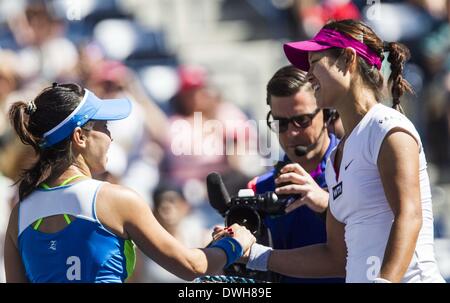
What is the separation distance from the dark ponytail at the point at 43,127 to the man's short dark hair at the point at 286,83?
1.20m

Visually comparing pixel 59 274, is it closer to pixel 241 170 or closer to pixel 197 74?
pixel 241 170

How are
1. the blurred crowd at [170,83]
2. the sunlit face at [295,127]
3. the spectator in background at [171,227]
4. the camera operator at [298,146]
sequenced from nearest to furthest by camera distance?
the camera operator at [298,146] < the sunlit face at [295,127] < the spectator in background at [171,227] < the blurred crowd at [170,83]

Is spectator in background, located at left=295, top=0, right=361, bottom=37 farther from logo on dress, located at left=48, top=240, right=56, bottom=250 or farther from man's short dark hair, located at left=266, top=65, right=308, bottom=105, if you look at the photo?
logo on dress, located at left=48, top=240, right=56, bottom=250

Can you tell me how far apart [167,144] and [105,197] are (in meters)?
4.40

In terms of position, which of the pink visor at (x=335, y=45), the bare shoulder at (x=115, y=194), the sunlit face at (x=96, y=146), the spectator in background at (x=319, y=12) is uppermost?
the spectator in background at (x=319, y=12)

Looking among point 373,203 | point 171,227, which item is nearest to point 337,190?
point 373,203

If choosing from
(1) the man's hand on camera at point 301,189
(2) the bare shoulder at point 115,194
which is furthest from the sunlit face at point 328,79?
(2) the bare shoulder at point 115,194

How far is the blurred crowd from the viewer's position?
725 centimetres

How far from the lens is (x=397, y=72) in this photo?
3.29 m

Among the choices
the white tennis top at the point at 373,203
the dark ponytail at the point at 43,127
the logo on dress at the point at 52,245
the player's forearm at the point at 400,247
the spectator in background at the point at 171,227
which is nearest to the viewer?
the player's forearm at the point at 400,247

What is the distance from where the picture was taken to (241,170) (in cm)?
724

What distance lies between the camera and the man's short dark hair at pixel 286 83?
4215mm

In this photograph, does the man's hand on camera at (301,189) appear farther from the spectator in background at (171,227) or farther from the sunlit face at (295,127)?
the spectator in background at (171,227)
